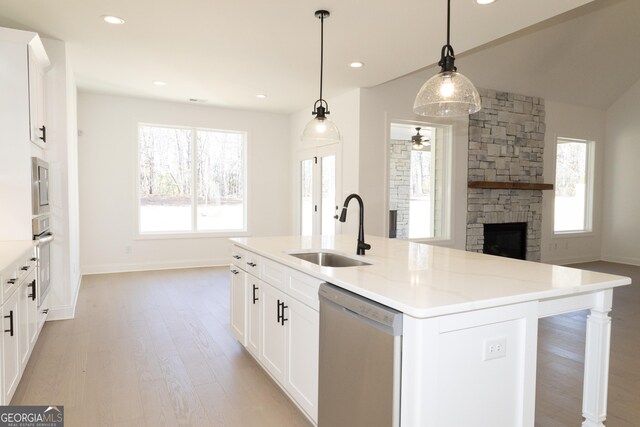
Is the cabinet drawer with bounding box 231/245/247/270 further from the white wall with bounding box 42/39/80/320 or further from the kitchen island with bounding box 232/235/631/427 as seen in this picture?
the white wall with bounding box 42/39/80/320

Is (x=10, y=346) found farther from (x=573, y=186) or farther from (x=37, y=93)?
(x=573, y=186)

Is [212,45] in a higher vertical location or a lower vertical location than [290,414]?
higher

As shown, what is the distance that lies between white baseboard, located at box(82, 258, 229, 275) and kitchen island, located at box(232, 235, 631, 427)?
197 inches

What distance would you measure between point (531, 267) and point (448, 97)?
958mm

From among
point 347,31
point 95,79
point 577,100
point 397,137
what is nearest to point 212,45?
point 347,31

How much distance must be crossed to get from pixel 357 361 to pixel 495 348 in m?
0.52

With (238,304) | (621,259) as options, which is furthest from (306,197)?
(621,259)

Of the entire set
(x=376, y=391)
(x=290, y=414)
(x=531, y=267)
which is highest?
(x=531, y=267)

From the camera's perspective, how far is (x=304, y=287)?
2062 mm

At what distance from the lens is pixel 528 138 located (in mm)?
6570

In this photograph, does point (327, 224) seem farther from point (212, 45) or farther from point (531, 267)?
point (531, 267)

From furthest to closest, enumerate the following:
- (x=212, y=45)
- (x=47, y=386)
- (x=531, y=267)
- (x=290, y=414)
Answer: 1. (x=212, y=45)
2. (x=47, y=386)
3. (x=290, y=414)
4. (x=531, y=267)

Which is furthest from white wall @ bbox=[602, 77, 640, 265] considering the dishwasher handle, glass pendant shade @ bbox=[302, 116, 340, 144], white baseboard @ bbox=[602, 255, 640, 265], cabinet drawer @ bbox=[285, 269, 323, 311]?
the dishwasher handle

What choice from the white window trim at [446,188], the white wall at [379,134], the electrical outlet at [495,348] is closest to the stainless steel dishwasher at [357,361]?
the electrical outlet at [495,348]
